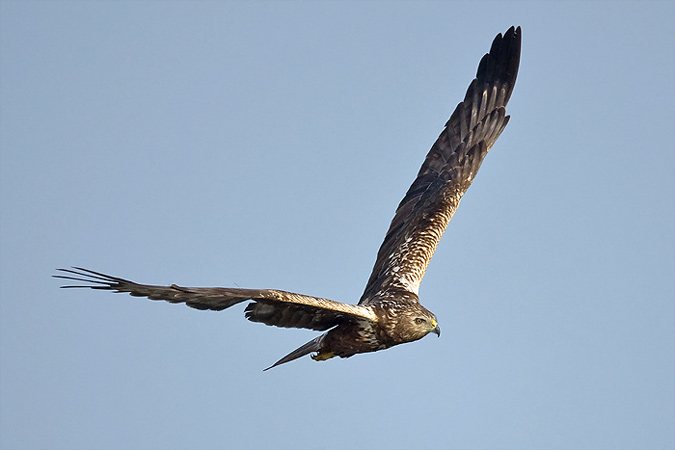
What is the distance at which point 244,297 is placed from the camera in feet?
33.1

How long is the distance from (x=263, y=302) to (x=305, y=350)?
1777 mm

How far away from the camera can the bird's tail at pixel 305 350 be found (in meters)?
12.3

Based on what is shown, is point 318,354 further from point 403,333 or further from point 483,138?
point 483,138

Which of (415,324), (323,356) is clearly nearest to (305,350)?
(323,356)

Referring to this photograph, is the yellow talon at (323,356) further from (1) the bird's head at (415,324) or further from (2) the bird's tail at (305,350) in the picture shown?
(1) the bird's head at (415,324)

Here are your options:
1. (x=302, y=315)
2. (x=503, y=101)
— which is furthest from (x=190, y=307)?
(x=503, y=101)

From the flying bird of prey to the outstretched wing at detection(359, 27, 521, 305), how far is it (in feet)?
0.05

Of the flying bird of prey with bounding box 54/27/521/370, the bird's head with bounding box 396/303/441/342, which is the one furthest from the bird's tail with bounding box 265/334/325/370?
the bird's head with bounding box 396/303/441/342

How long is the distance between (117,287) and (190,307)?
0.80 metres

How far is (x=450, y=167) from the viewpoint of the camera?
15.2 metres

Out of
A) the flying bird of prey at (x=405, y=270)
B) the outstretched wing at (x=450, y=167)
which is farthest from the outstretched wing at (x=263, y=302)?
the outstretched wing at (x=450, y=167)

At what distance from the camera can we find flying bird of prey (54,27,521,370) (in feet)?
33.6

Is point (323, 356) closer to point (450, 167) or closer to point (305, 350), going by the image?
point (305, 350)

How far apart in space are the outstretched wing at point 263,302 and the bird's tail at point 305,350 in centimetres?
39
